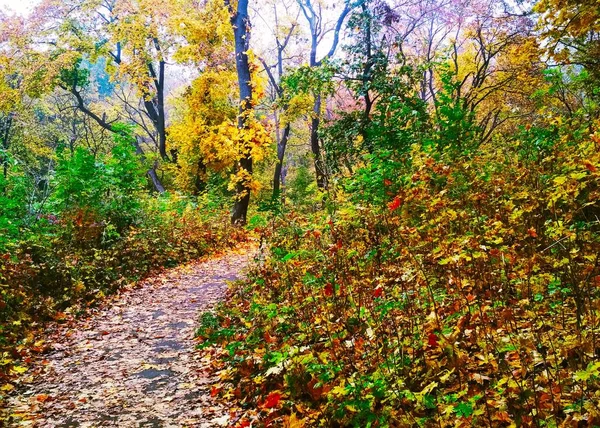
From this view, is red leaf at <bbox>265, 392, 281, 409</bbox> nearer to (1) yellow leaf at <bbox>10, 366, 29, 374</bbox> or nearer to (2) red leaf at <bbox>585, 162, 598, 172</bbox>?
(1) yellow leaf at <bbox>10, 366, 29, 374</bbox>

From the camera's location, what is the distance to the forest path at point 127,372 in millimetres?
4453

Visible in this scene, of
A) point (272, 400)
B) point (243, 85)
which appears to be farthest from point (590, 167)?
point (243, 85)

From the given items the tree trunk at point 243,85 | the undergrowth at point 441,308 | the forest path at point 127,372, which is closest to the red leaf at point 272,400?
the undergrowth at point 441,308

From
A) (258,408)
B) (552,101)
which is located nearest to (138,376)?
(258,408)

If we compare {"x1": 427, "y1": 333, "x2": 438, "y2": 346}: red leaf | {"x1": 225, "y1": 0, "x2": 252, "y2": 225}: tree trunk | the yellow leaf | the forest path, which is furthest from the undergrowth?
{"x1": 225, "y1": 0, "x2": 252, "y2": 225}: tree trunk

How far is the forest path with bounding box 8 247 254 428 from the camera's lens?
445 centimetres

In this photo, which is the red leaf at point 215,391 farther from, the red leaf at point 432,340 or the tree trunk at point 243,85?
the tree trunk at point 243,85

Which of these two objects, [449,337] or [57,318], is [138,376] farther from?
[449,337]

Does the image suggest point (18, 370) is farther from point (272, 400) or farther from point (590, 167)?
point (590, 167)

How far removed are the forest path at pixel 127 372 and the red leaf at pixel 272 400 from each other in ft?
1.82

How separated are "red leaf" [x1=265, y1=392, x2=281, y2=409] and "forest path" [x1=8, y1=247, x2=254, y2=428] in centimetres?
56

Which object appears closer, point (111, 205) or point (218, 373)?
point (218, 373)

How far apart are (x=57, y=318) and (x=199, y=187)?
54.8ft

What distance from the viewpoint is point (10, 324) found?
636 cm
